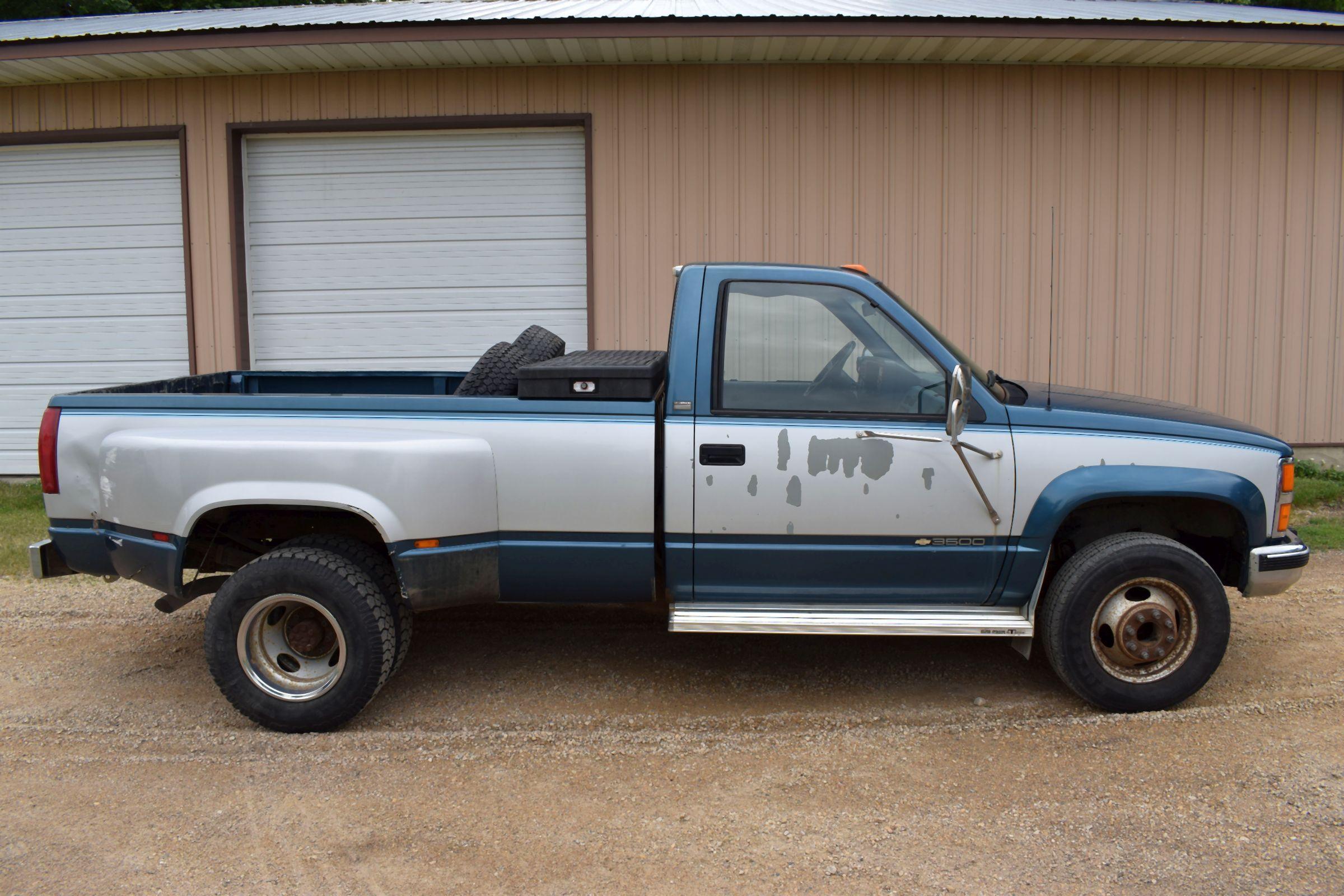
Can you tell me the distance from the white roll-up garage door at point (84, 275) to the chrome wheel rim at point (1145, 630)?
8.19m

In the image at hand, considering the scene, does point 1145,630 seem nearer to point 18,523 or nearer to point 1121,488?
point 1121,488

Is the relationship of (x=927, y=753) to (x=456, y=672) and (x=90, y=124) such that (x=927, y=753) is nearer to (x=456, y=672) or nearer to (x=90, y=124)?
(x=456, y=672)

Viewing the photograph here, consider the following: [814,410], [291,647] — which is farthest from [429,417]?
[814,410]

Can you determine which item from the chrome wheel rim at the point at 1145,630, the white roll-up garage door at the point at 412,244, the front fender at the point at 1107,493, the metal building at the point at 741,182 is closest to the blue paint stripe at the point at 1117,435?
the front fender at the point at 1107,493

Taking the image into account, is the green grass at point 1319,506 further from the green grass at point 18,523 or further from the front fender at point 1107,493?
the green grass at point 18,523

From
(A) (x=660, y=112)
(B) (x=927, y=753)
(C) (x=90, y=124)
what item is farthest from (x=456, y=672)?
(C) (x=90, y=124)

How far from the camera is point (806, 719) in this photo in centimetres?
446

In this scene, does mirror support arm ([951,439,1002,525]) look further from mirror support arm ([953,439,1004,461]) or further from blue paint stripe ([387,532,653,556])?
blue paint stripe ([387,532,653,556])

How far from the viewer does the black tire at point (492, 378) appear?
455 cm

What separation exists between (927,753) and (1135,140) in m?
6.63

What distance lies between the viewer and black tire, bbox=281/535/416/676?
4.43 m

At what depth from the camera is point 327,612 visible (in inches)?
168

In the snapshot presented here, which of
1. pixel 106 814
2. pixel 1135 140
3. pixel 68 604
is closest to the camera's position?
pixel 106 814

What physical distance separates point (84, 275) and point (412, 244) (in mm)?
3141
